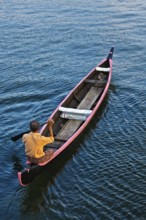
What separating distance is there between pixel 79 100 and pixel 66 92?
162cm

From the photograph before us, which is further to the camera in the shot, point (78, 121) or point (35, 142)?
point (78, 121)

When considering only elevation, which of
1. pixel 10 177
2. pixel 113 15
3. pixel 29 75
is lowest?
pixel 10 177

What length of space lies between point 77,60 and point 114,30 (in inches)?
272

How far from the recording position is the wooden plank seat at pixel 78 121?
54.9ft

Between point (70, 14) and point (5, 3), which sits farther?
point (5, 3)

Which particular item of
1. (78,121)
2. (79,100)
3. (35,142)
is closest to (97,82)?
(79,100)

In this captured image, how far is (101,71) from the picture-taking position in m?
22.2

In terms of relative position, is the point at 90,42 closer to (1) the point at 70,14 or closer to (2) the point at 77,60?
(2) the point at 77,60

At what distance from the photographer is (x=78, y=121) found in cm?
1784

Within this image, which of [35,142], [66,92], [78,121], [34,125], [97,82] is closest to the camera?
[34,125]

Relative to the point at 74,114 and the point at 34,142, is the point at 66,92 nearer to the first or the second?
the point at 74,114

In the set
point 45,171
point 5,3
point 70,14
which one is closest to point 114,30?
point 70,14

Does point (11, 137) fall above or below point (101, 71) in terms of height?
below

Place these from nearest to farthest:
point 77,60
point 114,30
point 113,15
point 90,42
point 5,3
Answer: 1. point 77,60
2. point 90,42
3. point 114,30
4. point 113,15
5. point 5,3
